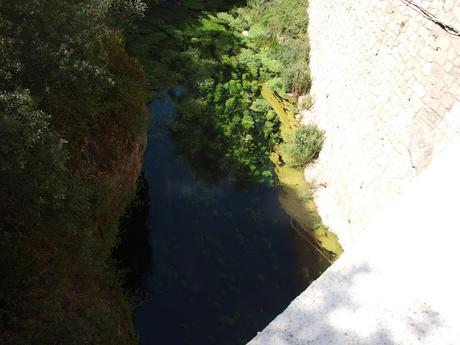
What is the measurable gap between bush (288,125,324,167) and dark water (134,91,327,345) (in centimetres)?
117

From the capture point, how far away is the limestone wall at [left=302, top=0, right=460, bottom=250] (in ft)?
25.0

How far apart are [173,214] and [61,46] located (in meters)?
4.81

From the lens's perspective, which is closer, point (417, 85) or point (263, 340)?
point (263, 340)

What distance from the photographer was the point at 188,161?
11.0 metres

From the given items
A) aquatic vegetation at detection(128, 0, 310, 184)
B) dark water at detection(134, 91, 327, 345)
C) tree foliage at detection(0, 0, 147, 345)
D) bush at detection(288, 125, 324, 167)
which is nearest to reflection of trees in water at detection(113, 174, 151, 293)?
dark water at detection(134, 91, 327, 345)

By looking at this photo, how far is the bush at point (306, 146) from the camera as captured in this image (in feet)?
36.7

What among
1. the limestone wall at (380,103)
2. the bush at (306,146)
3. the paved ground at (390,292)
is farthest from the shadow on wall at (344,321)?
the bush at (306,146)

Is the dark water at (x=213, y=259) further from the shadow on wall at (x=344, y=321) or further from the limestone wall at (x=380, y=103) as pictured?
the shadow on wall at (x=344, y=321)

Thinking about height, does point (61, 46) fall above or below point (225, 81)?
above

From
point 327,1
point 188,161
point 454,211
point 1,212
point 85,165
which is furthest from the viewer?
point 327,1

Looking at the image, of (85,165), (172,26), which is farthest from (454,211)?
(172,26)

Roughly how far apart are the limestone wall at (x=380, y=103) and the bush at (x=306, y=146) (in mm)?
217

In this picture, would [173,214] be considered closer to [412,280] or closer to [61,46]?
[61,46]

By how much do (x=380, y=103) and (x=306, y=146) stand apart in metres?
2.51
